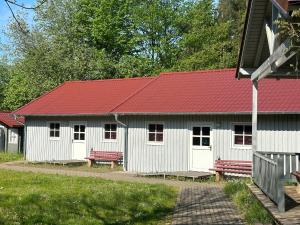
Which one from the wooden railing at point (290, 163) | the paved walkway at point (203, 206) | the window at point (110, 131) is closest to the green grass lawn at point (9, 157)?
the window at point (110, 131)

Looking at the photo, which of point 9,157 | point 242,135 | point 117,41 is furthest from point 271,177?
point 117,41

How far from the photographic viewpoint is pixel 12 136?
34.7 metres

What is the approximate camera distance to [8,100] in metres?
53.0

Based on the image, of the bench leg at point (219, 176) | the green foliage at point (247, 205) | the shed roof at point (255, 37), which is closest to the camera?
the green foliage at point (247, 205)

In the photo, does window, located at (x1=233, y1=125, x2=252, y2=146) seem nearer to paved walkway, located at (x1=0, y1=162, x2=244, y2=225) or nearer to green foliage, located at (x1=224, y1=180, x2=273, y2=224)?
paved walkway, located at (x1=0, y1=162, x2=244, y2=225)

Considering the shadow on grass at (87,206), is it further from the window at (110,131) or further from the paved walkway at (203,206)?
the window at (110,131)

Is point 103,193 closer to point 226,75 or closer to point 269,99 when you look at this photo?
point 269,99

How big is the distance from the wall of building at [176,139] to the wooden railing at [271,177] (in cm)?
653

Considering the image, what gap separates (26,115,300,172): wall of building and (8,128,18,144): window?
26.6 ft

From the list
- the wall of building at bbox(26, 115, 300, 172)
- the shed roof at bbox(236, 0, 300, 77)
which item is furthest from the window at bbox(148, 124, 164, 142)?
the shed roof at bbox(236, 0, 300, 77)

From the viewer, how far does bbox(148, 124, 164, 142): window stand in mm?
22547

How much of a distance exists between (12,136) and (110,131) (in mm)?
11773

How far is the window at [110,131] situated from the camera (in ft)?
82.8

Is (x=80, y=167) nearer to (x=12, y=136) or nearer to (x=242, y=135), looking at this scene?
(x=242, y=135)
